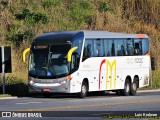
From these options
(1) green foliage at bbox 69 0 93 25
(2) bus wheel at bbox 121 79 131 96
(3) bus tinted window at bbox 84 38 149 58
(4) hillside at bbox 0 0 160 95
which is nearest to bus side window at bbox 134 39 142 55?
(3) bus tinted window at bbox 84 38 149 58

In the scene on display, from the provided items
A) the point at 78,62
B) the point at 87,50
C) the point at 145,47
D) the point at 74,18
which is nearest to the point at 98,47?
the point at 87,50

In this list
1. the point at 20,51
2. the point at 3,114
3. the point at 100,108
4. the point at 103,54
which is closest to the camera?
the point at 3,114

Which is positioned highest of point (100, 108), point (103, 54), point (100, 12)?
point (100, 12)

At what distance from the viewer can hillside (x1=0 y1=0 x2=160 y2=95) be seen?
176 feet

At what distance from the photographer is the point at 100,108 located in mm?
27016

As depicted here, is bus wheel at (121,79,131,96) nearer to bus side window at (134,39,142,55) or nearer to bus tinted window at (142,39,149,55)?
bus side window at (134,39,142,55)

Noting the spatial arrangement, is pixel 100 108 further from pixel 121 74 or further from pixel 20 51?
pixel 20 51

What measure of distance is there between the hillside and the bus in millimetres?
11374

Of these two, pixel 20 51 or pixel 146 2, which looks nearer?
pixel 20 51

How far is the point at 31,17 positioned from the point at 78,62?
22.3 meters

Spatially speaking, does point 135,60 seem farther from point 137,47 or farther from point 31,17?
point 31,17

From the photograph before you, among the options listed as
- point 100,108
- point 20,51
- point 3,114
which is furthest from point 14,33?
point 3,114

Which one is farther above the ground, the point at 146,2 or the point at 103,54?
the point at 146,2

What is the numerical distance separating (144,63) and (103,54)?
15.6ft
